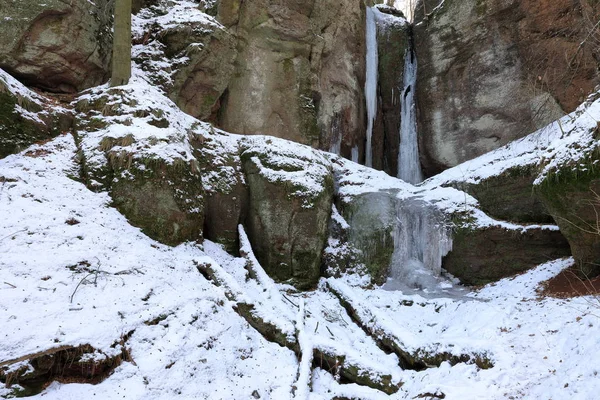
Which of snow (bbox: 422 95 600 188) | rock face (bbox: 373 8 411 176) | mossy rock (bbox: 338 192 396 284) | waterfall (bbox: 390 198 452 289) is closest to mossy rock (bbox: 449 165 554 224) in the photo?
snow (bbox: 422 95 600 188)

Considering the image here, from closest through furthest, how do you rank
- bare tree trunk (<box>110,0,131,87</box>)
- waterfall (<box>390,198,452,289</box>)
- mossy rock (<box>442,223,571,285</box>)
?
bare tree trunk (<box>110,0,131,87</box>)
mossy rock (<box>442,223,571,285</box>)
waterfall (<box>390,198,452,289</box>)

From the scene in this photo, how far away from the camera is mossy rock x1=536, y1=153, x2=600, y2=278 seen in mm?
8133

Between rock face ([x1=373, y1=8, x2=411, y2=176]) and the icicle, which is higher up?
rock face ([x1=373, y1=8, x2=411, y2=176])

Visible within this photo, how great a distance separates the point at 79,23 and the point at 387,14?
16048 mm

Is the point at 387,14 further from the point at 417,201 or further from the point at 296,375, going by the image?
the point at 296,375

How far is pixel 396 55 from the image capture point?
20016mm

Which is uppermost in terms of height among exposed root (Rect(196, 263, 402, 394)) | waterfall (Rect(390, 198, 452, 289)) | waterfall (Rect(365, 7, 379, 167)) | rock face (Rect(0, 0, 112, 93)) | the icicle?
waterfall (Rect(365, 7, 379, 167))

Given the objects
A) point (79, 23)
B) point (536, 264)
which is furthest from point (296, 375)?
point (79, 23)

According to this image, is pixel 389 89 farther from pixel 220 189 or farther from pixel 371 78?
pixel 220 189

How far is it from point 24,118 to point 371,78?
15580 mm

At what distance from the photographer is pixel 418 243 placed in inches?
483

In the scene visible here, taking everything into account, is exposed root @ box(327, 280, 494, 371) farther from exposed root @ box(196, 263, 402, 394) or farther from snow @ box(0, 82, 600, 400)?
exposed root @ box(196, 263, 402, 394)

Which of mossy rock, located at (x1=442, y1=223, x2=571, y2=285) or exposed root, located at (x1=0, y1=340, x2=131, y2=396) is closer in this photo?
exposed root, located at (x1=0, y1=340, x2=131, y2=396)

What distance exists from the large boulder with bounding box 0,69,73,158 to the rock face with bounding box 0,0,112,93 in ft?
3.47
